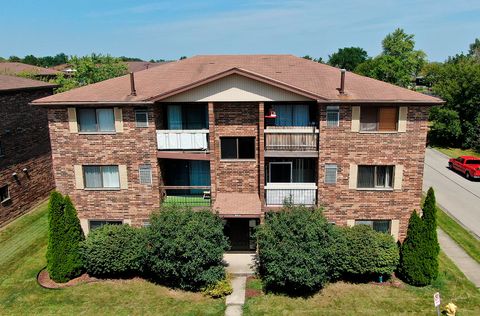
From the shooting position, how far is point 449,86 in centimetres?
4825

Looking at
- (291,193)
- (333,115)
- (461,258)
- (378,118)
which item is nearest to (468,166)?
(461,258)

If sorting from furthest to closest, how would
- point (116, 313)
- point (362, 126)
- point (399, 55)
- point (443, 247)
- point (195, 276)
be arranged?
point (399, 55) → point (443, 247) → point (362, 126) → point (195, 276) → point (116, 313)

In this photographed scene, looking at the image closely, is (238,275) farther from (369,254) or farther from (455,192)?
(455,192)

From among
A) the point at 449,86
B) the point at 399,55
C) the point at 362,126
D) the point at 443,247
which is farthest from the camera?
the point at 399,55

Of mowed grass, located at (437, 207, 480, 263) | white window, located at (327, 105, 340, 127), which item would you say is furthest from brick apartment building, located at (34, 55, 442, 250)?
mowed grass, located at (437, 207, 480, 263)

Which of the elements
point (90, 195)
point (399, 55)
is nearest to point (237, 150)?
point (90, 195)

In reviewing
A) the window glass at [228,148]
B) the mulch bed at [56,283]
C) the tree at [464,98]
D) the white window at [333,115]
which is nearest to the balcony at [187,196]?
the window glass at [228,148]

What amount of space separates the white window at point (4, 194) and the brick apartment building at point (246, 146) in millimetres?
8427

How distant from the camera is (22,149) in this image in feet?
93.4

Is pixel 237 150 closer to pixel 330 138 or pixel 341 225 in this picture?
pixel 330 138

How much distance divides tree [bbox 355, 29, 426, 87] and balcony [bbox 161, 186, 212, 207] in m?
55.2

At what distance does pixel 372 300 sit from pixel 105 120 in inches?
604

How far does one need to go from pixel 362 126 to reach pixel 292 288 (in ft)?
27.6

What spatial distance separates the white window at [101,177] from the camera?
20766 mm
